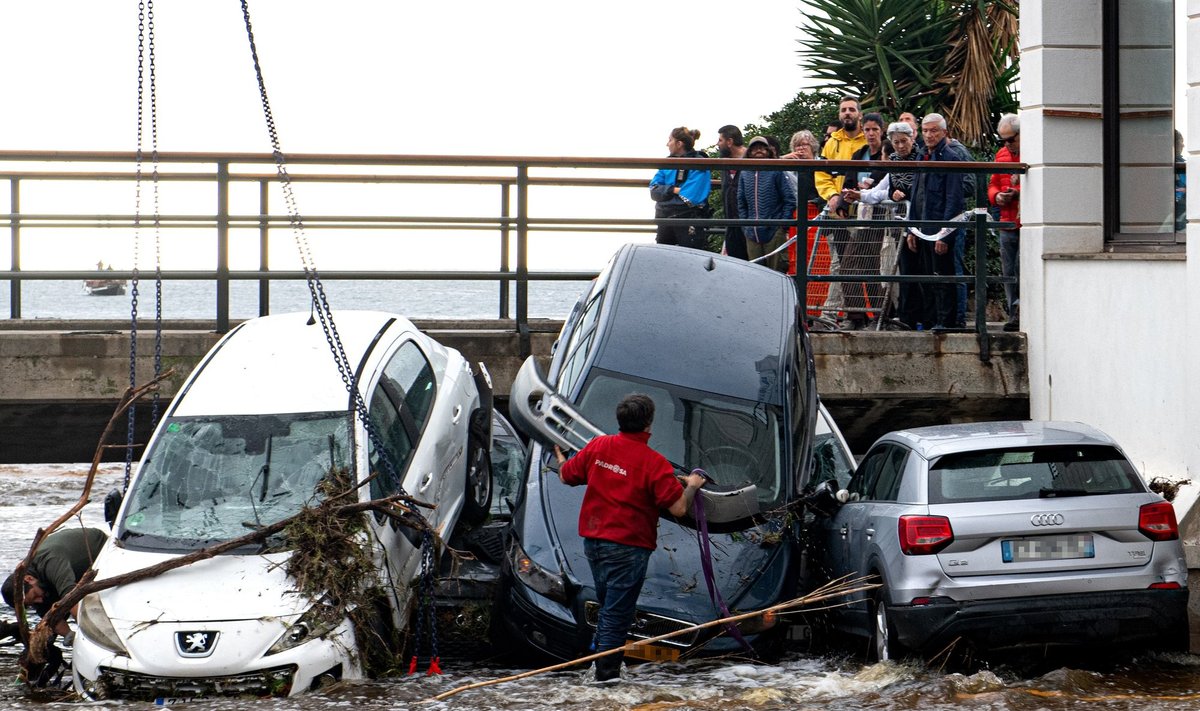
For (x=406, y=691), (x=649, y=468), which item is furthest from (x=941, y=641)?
(x=406, y=691)

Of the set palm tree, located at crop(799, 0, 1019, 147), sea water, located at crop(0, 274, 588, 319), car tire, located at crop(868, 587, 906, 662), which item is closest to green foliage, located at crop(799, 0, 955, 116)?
palm tree, located at crop(799, 0, 1019, 147)

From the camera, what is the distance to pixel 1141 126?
12016mm

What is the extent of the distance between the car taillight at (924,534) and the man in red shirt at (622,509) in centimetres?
112

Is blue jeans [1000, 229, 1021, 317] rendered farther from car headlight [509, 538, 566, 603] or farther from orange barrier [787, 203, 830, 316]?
car headlight [509, 538, 566, 603]

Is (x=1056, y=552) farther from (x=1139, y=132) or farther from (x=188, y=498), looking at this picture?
(x=1139, y=132)

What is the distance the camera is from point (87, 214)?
39.4ft

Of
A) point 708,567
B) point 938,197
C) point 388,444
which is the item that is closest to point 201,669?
point 388,444

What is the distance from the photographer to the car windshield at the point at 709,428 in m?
9.02

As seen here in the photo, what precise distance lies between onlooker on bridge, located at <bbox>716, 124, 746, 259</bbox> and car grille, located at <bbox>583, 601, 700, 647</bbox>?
5.94 meters

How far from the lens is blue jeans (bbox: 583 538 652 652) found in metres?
7.75

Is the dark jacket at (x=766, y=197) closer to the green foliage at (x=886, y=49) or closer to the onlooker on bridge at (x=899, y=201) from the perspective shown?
the onlooker on bridge at (x=899, y=201)

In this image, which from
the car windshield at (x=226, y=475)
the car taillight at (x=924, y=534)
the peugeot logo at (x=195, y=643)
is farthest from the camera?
the car windshield at (x=226, y=475)

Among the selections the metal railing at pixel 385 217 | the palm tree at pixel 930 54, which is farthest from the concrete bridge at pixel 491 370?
the palm tree at pixel 930 54

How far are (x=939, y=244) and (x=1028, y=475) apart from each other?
5.75 m
